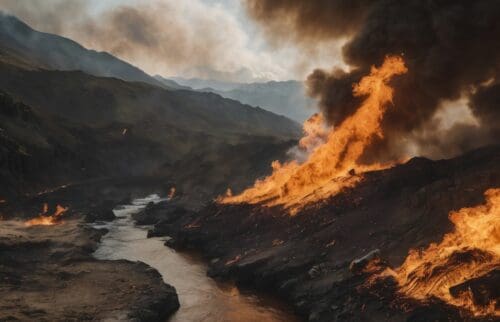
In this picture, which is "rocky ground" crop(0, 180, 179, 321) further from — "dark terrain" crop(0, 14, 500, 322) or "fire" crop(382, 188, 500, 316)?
"fire" crop(382, 188, 500, 316)

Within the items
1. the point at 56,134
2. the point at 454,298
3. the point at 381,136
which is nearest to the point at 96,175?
the point at 56,134

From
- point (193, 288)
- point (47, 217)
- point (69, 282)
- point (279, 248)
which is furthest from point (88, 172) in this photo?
point (279, 248)

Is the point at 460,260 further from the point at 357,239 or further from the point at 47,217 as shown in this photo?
the point at 47,217

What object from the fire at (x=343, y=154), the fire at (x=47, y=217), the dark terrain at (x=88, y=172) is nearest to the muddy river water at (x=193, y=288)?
the dark terrain at (x=88, y=172)

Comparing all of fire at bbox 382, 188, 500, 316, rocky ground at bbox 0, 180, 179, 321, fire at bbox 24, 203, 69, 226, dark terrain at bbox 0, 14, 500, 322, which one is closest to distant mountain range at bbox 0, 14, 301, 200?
fire at bbox 24, 203, 69, 226

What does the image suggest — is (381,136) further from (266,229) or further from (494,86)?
(266,229)

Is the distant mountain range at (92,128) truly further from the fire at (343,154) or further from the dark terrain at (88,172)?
the fire at (343,154)
